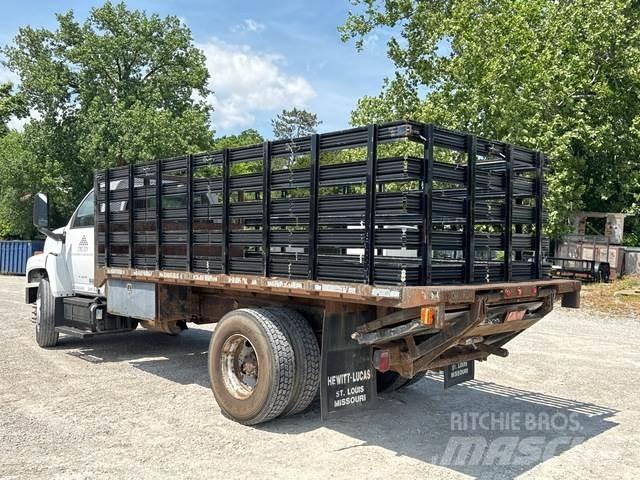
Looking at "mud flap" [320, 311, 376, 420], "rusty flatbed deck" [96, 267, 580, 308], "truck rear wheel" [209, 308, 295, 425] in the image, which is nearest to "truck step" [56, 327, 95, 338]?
"rusty flatbed deck" [96, 267, 580, 308]

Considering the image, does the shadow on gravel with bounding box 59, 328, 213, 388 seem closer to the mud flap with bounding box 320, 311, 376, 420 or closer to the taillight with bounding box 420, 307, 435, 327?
the mud flap with bounding box 320, 311, 376, 420

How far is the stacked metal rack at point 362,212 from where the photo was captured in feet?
15.0

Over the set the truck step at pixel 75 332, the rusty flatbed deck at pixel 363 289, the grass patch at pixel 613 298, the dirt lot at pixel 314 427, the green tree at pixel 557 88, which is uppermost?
the green tree at pixel 557 88

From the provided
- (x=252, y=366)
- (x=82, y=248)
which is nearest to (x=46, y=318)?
(x=82, y=248)

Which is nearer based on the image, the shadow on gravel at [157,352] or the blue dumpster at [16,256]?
the shadow on gravel at [157,352]

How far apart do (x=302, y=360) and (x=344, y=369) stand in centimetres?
41

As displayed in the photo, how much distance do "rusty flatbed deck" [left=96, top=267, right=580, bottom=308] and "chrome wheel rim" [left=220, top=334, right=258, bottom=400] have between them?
0.53 m

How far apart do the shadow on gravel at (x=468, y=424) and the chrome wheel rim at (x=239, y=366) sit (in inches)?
17.4

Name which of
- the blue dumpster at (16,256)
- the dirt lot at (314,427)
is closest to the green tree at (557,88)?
the dirt lot at (314,427)

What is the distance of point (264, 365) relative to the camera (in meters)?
5.31

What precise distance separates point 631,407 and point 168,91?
102 feet

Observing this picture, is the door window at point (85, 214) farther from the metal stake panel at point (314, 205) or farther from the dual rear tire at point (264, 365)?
the metal stake panel at point (314, 205)

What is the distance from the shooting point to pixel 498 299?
4812 millimetres

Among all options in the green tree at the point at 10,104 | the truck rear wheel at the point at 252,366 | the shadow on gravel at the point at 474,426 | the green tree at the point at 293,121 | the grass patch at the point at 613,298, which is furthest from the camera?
the green tree at the point at 293,121
